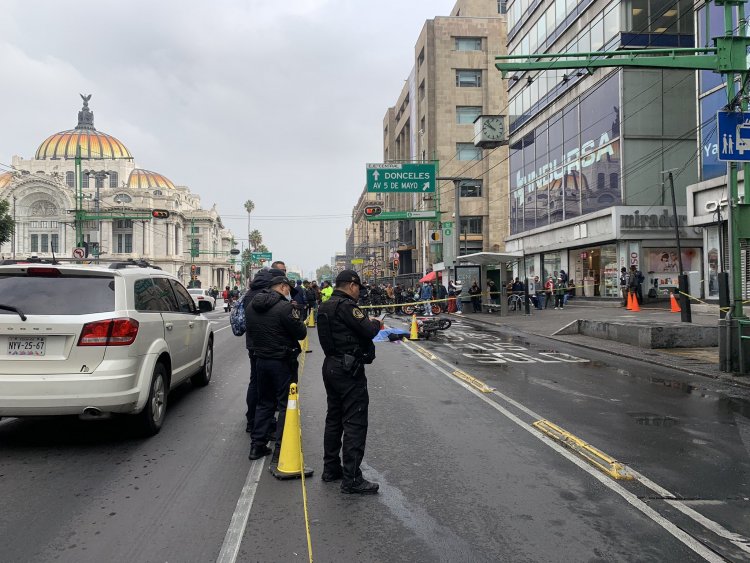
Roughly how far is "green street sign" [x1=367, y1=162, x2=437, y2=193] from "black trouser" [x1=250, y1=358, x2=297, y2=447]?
25.8 metres

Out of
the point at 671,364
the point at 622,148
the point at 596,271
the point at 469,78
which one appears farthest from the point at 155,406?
the point at 469,78

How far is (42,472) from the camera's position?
486 centimetres

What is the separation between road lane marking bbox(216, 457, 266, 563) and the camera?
11.2 feet

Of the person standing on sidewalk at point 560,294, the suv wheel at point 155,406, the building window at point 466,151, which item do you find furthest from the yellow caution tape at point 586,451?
the building window at point 466,151

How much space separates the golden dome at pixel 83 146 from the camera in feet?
365

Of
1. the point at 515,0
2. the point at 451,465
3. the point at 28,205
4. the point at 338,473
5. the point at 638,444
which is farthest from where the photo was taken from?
the point at 28,205

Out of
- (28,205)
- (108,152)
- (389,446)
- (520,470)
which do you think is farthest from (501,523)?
(108,152)

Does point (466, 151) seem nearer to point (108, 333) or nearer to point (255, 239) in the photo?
point (108, 333)

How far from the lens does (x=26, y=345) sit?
5184 millimetres

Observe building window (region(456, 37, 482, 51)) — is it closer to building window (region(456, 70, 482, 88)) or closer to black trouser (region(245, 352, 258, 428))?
building window (region(456, 70, 482, 88))

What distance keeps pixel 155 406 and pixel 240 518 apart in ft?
8.54

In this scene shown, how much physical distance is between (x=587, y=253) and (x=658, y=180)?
16.2ft

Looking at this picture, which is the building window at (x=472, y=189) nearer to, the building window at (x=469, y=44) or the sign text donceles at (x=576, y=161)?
the building window at (x=469, y=44)

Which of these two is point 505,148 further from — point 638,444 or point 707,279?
point 638,444
